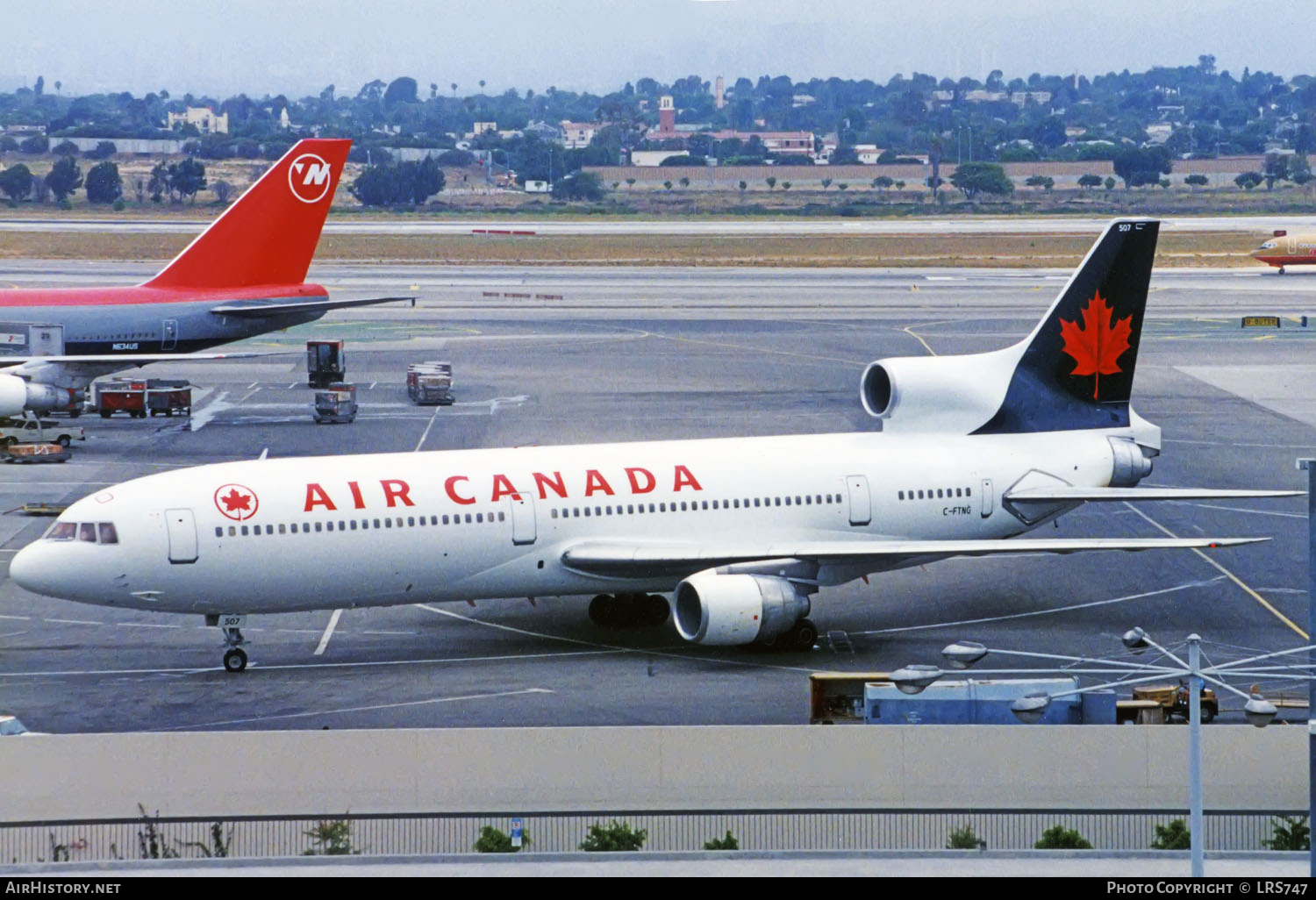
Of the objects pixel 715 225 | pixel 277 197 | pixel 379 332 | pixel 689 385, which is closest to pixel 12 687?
pixel 277 197

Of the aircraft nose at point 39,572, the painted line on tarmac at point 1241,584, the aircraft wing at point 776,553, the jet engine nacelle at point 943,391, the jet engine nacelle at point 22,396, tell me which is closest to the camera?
the aircraft nose at point 39,572

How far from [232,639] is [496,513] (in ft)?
19.6

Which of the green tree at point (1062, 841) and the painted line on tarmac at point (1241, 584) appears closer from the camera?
the green tree at point (1062, 841)

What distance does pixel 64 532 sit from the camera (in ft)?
124

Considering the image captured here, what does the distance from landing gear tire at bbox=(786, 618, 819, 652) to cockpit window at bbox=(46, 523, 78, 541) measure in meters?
14.6

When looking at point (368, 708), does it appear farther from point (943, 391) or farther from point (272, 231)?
point (272, 231)

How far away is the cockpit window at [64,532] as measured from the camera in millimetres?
37844

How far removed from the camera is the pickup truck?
66.3 metres

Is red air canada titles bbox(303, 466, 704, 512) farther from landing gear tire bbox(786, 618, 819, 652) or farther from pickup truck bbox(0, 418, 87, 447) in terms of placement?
pickup truck bbox(0, 418, 87, 447)

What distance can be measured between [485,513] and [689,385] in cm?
4171

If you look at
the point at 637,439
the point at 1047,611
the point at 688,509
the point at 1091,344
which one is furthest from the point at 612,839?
the point at 637,439

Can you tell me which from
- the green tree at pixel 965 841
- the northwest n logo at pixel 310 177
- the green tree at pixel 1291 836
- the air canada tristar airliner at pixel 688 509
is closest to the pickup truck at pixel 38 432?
the northwest n logo at pixel 310 177

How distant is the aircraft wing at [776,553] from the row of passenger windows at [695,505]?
694 mm

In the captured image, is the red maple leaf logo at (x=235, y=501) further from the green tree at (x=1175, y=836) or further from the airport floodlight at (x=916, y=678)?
the airport floodlight at (x=916, y=678)
